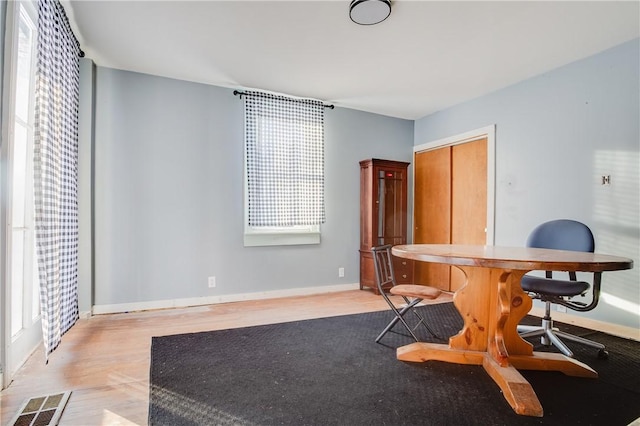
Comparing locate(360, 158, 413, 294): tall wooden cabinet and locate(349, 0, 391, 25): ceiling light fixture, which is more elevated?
locate(349, 0, 391, 25): ceiling light fixture

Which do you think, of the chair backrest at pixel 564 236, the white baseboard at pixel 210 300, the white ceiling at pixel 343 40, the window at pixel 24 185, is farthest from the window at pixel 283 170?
the chair backrest at pixel 564 236

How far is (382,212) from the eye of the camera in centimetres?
432

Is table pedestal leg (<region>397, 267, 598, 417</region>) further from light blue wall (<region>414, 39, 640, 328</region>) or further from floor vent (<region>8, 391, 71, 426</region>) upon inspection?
floor vent (<region>8, 391, 71, 426</region>)

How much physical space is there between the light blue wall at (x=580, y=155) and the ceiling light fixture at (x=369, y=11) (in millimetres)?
2009

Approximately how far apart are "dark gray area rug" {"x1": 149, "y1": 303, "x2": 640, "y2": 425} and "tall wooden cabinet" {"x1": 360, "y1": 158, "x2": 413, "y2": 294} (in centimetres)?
177

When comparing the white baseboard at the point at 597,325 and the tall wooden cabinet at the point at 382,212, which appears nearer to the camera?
the white baseboard at the point at 597,325

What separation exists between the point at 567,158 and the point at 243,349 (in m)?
3.26

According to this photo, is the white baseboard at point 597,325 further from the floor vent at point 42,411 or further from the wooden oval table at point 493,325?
the floor vent at point 42,411

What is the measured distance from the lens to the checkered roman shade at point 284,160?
3748 millimetres

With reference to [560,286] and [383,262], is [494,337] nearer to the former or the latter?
[560,286]

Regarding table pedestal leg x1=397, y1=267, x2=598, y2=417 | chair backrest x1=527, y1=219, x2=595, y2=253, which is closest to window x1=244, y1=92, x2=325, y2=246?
table pedestal leg x1=397, y1=267, x2=598, y2=417

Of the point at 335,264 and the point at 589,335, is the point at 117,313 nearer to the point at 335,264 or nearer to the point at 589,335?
the point at 335,264

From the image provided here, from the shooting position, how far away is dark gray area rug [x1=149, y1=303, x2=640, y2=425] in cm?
152

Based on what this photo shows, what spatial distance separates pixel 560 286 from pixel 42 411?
9.73 ft
